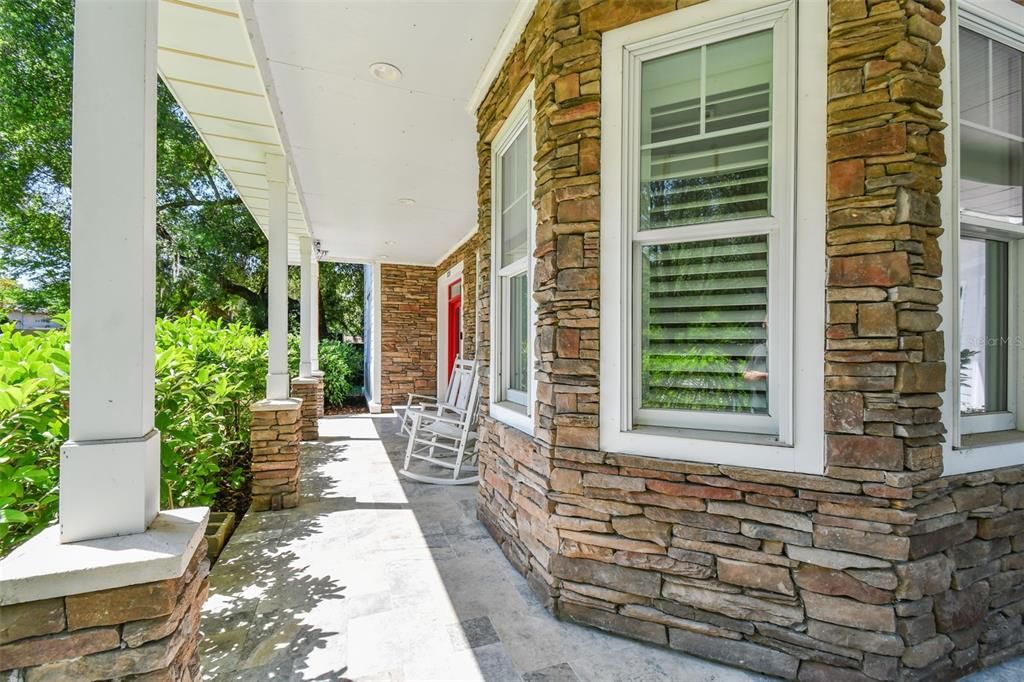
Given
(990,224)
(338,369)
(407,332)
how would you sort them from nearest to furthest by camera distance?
(990,224)
(407,332)
(338,369)

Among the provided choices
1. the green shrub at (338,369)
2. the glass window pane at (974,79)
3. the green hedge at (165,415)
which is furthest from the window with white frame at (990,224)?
the green shrub at (338,369)

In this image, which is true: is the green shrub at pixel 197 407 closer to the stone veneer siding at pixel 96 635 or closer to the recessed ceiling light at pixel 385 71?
the stone veneer siding at pixel 96 635

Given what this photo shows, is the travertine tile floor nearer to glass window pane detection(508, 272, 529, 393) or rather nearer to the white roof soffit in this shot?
glass window pane detection(508, 272, 529, 393)

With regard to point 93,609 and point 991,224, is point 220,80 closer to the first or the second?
point 93,609

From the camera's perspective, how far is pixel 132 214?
1.12 metres

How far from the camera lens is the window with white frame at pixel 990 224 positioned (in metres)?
1.90

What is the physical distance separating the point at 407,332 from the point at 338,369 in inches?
90.3

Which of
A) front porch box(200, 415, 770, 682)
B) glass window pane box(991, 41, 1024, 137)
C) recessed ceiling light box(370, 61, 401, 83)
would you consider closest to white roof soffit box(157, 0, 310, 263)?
recessed ceiling light box(370, 61, 401, 83)

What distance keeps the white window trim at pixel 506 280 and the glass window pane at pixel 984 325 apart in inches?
72.5

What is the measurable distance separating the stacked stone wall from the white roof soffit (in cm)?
441

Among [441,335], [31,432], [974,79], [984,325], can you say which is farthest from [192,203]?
[984,325]

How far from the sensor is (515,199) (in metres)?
2.82

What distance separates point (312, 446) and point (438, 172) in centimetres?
351

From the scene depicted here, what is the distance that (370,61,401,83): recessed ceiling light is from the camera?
8.46ft
